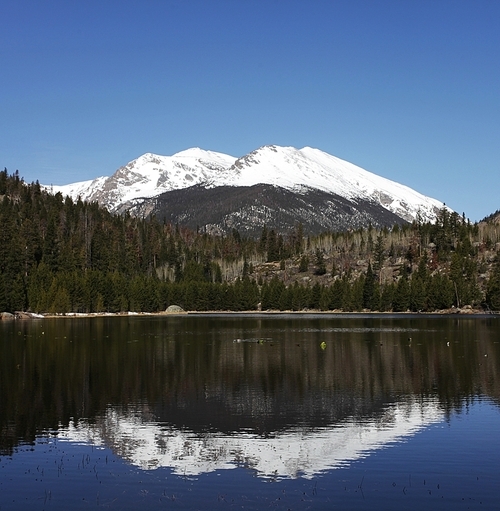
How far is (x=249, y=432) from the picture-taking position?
38.5m

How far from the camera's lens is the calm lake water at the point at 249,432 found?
27594 mm

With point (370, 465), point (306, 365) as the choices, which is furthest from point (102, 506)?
point (306, 365)

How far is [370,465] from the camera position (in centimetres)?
3166

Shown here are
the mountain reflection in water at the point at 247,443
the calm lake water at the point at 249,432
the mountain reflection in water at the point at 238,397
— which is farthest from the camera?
the mountain reflection in water at the point at 238,397

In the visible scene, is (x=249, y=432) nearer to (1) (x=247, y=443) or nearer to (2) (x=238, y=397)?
(1) (x=247, y=443)

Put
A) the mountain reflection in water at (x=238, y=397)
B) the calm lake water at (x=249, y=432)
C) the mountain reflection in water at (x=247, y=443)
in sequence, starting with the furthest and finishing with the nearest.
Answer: the mountain reflection in water at (x=238, y=397) < the mountain reflection in water at (x=247, y=443) < the calm lake water at (x=249, y=432)

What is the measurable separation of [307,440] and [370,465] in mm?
5277

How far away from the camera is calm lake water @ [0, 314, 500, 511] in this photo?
27.6 m

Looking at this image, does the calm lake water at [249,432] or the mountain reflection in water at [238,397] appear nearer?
the calm lake water at [249,432]

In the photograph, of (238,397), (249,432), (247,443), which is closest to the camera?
(247,443)

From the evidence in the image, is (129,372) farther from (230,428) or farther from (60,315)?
(60,315)

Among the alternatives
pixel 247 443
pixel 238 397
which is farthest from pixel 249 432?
pixel 238 397

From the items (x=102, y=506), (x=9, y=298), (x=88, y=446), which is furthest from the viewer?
(x=9, y=298)

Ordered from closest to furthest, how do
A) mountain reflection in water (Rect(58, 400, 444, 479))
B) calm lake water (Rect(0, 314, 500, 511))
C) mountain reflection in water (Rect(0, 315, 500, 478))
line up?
calm lake water (Rect(0, 314, 500, 511))
mountain reflection in water (Rect(58, 400, 444, 479))
mountain reflection in water (Rect(0, 315, 500, 478))
